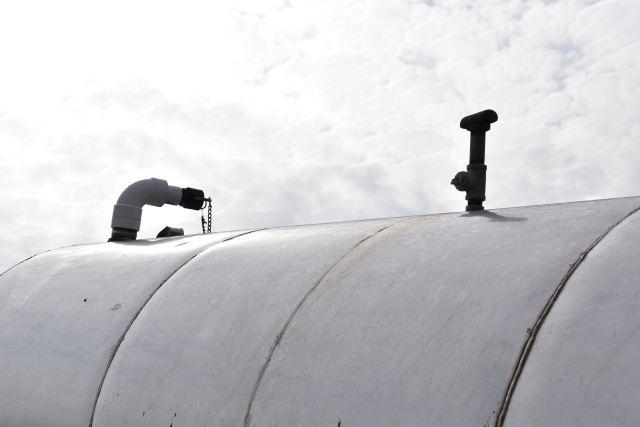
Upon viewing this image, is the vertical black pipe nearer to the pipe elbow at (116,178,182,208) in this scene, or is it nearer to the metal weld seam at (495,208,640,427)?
the metal weld seam at (495,208,640,427)

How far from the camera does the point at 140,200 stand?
8.71m

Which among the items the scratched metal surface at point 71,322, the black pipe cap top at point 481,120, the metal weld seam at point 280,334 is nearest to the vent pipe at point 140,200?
the scratched metal surface at point 71,322

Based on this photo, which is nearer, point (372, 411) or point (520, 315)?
point (520, 315)

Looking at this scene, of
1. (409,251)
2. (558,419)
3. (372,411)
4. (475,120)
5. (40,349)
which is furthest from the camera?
(40,349)

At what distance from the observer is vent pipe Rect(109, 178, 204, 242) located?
7.94 meters

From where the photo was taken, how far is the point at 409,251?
3998 mm

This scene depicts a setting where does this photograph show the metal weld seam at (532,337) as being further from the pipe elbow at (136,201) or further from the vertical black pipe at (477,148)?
the pipe elbow at (136,201)

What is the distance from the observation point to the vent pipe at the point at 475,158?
503 centimetres

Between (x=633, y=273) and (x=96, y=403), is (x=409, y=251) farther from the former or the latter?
(x=96, y=403)

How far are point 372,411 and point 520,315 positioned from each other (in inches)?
30.4

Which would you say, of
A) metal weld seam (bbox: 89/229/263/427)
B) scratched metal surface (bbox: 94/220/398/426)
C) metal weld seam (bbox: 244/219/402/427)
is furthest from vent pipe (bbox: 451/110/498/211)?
metal weld seam (bbox: 89/229/263/427)

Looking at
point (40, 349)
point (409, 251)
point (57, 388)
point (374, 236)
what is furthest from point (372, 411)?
point (40, 349)

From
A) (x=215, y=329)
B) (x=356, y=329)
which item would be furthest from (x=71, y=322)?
(x=356, y=329)

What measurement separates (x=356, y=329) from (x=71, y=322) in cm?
286
